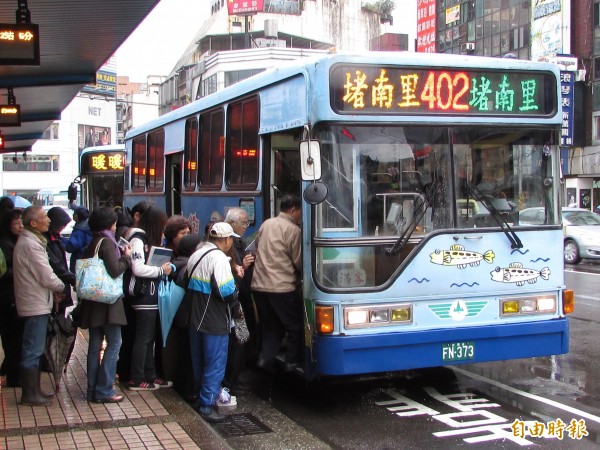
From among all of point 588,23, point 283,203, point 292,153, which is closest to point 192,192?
point 292,153

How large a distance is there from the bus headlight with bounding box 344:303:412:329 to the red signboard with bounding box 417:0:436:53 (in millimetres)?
46142

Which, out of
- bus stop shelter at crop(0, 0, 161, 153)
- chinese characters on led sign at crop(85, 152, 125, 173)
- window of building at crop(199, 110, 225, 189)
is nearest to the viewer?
bus stop shelter at crop(0, 0, 161, 153)

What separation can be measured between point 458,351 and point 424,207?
134cm

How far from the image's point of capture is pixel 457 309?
6672mm

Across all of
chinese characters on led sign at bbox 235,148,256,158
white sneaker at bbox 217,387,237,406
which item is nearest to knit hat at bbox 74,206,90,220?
chinese characters on led sign at bbox 235,148,256,158

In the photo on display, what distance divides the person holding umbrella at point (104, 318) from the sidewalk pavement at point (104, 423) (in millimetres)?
151

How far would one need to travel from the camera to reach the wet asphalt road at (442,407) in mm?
6023

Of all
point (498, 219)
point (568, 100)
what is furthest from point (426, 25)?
point (498, 219)

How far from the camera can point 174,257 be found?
7395 millimetres

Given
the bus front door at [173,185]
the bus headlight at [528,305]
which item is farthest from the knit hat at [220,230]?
the bus front door at [173,185]

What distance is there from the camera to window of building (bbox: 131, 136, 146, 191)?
547 inches

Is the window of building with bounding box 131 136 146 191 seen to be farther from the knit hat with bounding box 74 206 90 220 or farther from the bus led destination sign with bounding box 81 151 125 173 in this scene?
the bus led destination sign with bounding box 81 151 125 173

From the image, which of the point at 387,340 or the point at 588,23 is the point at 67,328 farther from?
the point at 588,23

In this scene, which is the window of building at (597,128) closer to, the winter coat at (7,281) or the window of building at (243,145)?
the window of building at (243,145)
